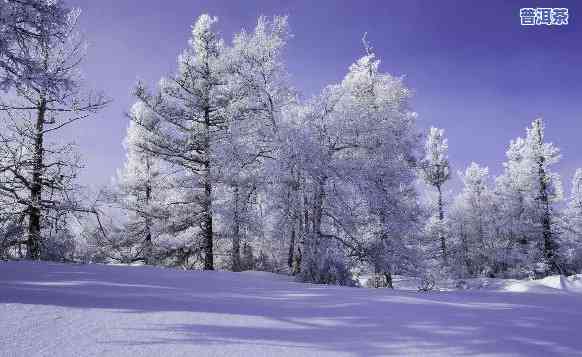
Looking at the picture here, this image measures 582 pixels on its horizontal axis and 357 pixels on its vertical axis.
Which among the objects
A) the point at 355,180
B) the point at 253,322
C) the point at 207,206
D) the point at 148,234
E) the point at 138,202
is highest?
the point at 355,180

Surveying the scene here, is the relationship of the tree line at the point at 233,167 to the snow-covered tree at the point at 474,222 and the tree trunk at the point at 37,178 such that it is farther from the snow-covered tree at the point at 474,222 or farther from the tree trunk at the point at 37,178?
the snow-covered tree at the point at 474,222

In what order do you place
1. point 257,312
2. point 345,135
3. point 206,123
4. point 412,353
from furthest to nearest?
point 206,123 → point 345,135 → point 257,312 → point 412,353

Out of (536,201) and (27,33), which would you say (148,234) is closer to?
(27,33)

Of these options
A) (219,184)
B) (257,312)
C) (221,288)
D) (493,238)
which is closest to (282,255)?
(219,184)

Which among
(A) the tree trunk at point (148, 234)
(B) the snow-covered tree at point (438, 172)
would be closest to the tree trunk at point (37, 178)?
(A) the tree trunk at point (148, 234)

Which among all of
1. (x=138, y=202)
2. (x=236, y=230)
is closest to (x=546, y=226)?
(x=236, y=230)

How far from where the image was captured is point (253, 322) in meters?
2.38

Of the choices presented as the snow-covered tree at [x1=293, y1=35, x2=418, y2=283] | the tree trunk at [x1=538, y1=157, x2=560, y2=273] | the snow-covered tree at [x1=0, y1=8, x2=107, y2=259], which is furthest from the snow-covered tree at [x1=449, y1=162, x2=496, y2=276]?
the snow-covered tree at [x1=0, y1=8, x2=107, y2=259]

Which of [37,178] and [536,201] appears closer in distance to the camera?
[37,178]

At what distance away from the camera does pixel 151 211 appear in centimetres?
1519

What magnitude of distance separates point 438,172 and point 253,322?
27.7 m

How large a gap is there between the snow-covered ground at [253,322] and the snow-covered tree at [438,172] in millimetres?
24988

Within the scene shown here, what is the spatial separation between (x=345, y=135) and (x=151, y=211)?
8.71m

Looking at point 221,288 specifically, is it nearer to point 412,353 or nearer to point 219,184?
point 412,353
